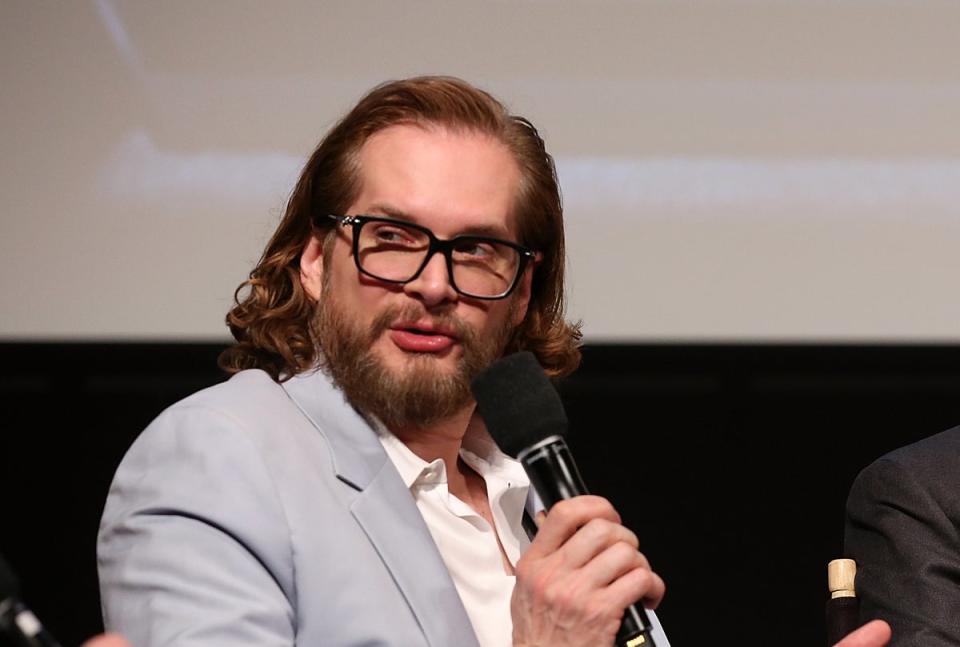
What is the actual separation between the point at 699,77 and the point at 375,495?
5.22ft

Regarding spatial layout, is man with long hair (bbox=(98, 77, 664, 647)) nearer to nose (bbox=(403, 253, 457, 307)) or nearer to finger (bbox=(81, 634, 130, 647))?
nose (bbox=(403, 253, 457, 307))

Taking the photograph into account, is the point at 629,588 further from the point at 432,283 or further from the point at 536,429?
the point at 432,283

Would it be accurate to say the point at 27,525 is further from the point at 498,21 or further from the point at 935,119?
the point at 935,119

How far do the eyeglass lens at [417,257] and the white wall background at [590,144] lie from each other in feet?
3.17

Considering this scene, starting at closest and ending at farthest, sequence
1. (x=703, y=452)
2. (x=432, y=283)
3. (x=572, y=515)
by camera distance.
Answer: (x=572, y=515) → (x=432, y=283) → (x=703, y=452)

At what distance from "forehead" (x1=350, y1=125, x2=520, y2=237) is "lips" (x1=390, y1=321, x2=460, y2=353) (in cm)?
14

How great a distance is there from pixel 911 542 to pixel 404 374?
890 mm

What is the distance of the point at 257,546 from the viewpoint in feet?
5.44

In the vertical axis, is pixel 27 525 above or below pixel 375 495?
below

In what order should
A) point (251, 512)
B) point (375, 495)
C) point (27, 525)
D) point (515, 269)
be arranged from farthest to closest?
point (27, 525) < point (515, 269) < point (375, 495) < point (251, 512)

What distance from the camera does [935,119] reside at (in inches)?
119

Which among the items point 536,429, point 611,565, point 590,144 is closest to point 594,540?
point 611,565

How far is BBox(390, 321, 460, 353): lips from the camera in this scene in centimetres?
196

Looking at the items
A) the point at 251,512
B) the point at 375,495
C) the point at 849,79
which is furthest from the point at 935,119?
the point at 251,512
